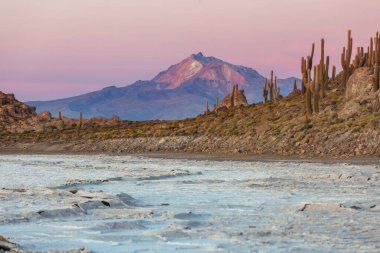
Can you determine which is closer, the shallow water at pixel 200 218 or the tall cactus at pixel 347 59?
the shallow water at pixel 200 218

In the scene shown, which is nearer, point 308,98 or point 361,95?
point 308,98

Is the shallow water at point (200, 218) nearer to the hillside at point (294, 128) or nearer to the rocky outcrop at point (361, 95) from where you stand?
the hillside at point (294, 128)

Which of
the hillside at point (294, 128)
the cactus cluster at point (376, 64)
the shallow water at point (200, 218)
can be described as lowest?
the shallow water at point (200, 218)

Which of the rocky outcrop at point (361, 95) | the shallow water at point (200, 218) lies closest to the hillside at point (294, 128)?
the rocky outcrop at point (361, 95)

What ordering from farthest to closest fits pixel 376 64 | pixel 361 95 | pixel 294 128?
pixel 361 95 → pixel 294 128 → pixel 376 64

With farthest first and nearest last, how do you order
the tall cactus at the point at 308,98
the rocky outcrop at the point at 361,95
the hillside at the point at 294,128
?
the rocky outcrop at the point at 361,95
the tall cactus at the point at 308,98
the hillside at the point at 294,128

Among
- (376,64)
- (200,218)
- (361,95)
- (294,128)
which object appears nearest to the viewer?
(200,218)

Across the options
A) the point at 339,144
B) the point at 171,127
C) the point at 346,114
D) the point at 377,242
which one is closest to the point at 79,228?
the point at 377,242

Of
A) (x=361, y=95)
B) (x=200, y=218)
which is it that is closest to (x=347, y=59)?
(x=361, y=95)

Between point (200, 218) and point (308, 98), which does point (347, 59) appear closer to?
point (308, 98)

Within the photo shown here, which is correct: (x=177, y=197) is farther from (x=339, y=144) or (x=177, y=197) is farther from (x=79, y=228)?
(x=339, y=144)

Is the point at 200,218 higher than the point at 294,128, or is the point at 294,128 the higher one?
the point at 294,128

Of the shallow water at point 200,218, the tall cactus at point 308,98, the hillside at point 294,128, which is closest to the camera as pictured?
the shallow water at point 200,218

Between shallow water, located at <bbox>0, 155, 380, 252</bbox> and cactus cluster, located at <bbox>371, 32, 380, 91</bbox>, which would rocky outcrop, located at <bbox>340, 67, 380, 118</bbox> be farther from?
shallow water, located at <bbox>0, 155, 380, 252</bbox>
